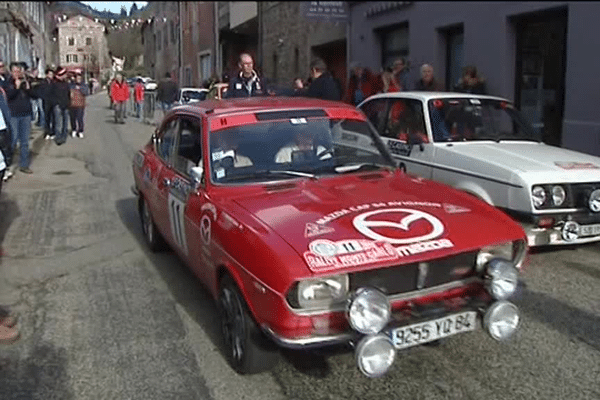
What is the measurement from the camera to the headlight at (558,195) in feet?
19.2

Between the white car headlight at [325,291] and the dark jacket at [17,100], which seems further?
the dark jacket at [17,100]

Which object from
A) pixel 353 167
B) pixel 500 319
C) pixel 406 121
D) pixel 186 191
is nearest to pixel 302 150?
pixel 353 167

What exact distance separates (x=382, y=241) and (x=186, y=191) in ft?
6.14

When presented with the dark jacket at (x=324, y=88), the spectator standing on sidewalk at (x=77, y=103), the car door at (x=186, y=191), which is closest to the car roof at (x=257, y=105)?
the car door at (x=186, y=191)

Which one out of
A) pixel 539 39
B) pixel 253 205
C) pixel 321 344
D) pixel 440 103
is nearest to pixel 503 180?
pixel 440 103

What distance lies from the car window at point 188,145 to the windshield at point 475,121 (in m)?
2.86

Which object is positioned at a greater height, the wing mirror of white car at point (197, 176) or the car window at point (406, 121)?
the car window at point (406, 121)

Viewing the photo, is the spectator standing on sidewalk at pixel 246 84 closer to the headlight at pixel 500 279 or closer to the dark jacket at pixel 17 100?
the dark jacket at pixel 17 100

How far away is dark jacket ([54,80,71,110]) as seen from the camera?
55.3ft

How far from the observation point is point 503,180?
603 cm

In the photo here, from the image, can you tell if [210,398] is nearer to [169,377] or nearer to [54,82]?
[169,377]

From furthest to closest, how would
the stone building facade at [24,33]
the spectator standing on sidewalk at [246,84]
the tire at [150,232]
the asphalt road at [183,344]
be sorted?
the stone building facade at [24,33]
the spectator standing on sidewalk at [246,84]
the tire at [150,232]
the asphalt road at [183,344]

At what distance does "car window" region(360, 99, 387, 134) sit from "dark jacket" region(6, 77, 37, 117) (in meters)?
6.51

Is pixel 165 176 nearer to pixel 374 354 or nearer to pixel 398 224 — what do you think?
pixel 398 224
